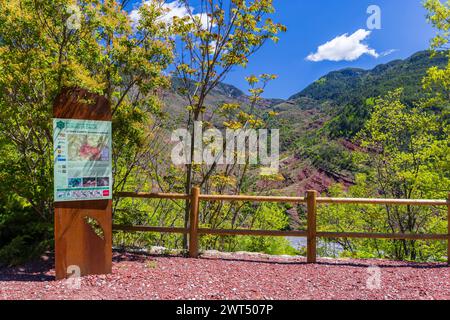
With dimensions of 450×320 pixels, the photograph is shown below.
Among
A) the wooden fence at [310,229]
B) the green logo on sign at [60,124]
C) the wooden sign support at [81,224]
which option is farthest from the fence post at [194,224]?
the green logo on sign at [60,124]

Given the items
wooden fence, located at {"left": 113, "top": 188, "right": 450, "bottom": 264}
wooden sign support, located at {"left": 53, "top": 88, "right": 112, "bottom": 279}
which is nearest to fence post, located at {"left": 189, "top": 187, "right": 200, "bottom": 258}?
wooden fence, located at {"left": 113, "top": 188, "right": 450, "bottom": 264}

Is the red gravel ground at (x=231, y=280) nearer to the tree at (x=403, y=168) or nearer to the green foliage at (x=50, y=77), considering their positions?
the green foliage at (x=50, y=77)

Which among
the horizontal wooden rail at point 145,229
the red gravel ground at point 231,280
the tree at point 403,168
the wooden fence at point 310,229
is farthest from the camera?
the tree at point 403,168

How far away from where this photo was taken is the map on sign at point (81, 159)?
472cm

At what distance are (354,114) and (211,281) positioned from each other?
198ft

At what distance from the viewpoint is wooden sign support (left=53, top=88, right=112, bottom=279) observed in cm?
475

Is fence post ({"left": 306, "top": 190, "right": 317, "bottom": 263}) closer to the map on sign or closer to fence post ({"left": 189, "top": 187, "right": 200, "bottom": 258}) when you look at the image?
fence post ({"left": 189, "top": 187, "right": 200, "bottom": 258})

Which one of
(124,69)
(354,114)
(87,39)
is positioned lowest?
(124,69)

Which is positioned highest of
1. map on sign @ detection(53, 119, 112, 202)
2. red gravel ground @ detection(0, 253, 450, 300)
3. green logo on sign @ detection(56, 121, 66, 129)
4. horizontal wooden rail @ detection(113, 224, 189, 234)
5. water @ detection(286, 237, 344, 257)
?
green logo on sign @ detection(56, 121, 66, 129)

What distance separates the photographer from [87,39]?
5297 millimetres

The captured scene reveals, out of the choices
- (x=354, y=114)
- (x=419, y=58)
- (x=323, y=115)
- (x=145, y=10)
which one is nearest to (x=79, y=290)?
(x=145, y=10)

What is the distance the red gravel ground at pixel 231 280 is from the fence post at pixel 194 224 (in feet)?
0.73

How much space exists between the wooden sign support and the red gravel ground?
0.23m

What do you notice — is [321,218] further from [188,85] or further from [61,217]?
[61,217]
